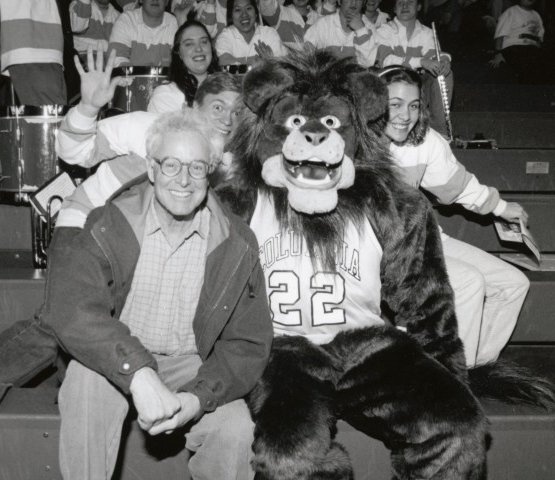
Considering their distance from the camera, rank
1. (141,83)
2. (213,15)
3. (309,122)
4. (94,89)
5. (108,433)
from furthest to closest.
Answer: (213,15) → (141,83) → (94,89) → (309,122) → (108,433)

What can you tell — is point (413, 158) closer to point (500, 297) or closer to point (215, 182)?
point (500, 297)

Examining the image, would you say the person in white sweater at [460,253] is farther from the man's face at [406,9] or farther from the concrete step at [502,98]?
the man's face at [406,9]

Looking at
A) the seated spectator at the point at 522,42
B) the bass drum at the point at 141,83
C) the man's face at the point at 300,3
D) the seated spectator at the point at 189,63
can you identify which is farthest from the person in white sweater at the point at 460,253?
the seated spectator at the point at 522,42


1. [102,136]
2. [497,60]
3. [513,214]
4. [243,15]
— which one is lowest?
[513,214]

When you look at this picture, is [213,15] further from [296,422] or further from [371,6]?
[296,422]

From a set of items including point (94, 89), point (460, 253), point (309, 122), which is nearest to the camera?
point (309, 122)

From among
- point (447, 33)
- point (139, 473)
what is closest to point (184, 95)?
point (139, 473)

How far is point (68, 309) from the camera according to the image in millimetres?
1627

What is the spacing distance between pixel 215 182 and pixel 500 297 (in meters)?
1.19

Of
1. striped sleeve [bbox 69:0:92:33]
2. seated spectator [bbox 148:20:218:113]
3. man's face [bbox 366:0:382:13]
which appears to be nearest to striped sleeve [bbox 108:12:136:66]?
striped sleeve [bbox 69:0:92:33]

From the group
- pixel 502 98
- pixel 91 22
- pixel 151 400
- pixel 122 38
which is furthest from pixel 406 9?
pixel 151 400

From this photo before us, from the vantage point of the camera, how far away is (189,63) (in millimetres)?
3229

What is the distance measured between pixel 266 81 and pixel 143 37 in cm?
327

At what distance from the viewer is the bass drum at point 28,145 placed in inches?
126
